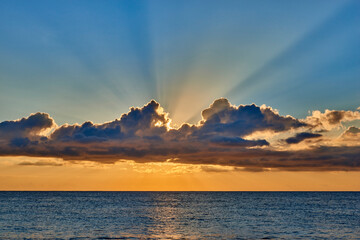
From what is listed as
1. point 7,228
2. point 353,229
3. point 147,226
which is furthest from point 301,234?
point 7,228

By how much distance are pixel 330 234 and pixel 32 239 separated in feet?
194

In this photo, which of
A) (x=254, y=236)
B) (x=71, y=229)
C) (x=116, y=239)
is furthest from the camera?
(x=71, y=229)

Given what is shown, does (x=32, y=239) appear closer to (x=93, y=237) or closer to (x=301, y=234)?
(x=93, y=237)

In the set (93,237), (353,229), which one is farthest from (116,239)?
(353,229)

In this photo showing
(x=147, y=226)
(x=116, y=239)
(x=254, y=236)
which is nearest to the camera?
(x=116, y=239)

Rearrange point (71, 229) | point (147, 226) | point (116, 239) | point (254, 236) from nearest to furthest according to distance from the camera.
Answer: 1. point (116, 239)
2. point (254, 236)
3. point (71, 229)
4. point (147, 226)

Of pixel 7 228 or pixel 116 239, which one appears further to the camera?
pixel 7 228

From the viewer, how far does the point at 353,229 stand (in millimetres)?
86562

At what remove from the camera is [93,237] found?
7012cm

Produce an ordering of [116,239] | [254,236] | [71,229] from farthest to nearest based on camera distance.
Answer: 1. [71,229]
2. [254,236]
3. [116,239]

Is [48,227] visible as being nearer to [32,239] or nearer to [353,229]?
[32,239]

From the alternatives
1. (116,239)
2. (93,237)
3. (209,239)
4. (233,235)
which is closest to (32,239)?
(93,237)

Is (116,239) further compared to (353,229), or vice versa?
(353,229)

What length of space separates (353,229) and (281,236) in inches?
956
